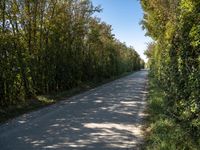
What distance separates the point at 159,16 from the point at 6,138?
12.7m

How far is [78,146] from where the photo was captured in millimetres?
9594

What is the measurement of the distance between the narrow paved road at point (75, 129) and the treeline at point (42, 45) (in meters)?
2.96

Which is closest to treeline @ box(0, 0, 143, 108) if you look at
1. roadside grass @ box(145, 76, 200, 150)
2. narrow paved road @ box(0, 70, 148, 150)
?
narrow paved road @ box(0, 70, 148, 150)

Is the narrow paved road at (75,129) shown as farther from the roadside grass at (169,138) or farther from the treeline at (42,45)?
the treeline at (42,45)

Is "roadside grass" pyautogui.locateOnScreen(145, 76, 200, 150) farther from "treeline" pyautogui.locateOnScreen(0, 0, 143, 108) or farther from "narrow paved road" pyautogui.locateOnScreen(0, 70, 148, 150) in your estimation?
"treeline" pyautogui.locateOnScreen(0, 0, 143, 108)

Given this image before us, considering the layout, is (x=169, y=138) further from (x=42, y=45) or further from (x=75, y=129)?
(x=42, y=45)

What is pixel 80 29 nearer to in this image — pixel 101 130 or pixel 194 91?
pixel 101 130

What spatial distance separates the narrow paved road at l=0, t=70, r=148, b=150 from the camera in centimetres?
983

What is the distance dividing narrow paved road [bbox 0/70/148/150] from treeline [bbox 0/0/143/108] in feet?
9.70

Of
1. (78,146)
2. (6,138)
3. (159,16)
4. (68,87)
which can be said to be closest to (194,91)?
(78,146)

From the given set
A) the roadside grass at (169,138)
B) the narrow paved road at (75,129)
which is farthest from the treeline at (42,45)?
the roadside grass at (169,138)

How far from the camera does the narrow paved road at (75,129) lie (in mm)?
9828

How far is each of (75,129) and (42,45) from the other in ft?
44.2

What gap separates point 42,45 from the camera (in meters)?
24.7
